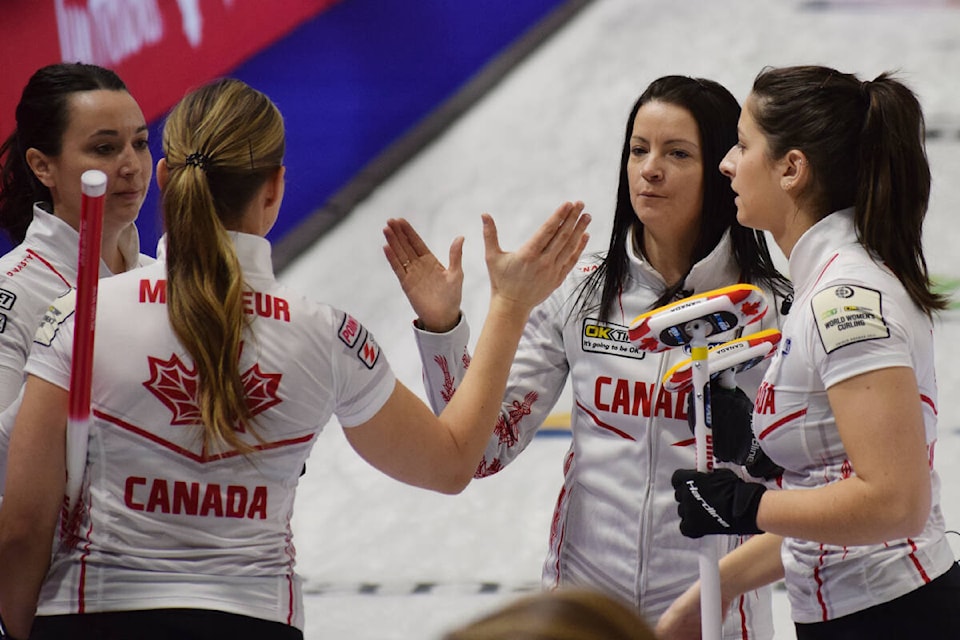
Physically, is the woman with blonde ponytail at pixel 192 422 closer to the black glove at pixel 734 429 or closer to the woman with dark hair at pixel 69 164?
the black glove at pixel 734 429

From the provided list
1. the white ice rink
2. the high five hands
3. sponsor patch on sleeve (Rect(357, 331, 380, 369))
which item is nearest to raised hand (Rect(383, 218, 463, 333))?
the high five hands

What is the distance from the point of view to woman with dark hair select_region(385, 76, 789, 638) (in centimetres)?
221

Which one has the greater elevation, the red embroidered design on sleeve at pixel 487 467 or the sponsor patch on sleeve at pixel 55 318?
the sponsor patch on sleeve at pixel 55 318

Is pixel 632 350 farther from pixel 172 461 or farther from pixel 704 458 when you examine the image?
pixel 172 461

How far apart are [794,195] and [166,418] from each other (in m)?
0.93

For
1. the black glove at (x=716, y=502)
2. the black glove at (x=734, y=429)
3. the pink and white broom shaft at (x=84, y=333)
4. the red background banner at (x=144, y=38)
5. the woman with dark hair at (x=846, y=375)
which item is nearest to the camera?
the pink and white broom shaft at (x=84, y=333)

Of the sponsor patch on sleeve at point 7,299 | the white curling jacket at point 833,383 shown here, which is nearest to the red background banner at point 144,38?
the sponsor patch on sleeve at point 7,299

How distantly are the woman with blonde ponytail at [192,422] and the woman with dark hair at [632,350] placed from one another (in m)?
0.45

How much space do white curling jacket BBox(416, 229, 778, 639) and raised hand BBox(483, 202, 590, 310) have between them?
0.17 m

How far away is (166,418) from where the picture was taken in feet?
5.34

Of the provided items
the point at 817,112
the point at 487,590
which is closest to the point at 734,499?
the point at 817,112

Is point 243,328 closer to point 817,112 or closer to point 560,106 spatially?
point 817,112

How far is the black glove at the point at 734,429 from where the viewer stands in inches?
77.0

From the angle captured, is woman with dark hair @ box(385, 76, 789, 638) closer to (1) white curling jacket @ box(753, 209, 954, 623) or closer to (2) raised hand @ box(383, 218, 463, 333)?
(2) raised hand @ box(383, 218, 463, 333)
